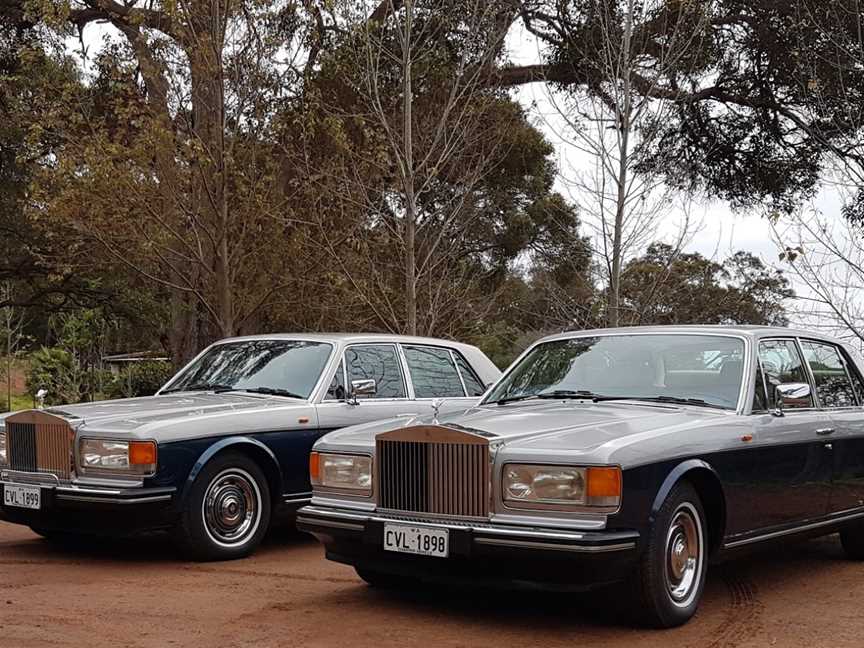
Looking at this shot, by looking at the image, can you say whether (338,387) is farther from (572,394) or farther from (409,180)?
(409,180)

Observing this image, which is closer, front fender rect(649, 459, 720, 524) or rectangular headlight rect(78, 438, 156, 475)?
front fender rect(649, 459, 720, 524)

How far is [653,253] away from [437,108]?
4.03 metres

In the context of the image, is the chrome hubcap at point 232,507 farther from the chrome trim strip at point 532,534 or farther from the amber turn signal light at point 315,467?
the chrome trim strip at point 532,534

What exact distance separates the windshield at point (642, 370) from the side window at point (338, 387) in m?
1.80

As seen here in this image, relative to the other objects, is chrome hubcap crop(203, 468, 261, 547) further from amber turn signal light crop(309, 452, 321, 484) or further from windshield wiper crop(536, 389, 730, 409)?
windshield wiper crop(536, 389, 730, 409)

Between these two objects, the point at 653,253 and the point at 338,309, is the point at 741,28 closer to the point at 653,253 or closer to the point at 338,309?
the point at 653,253

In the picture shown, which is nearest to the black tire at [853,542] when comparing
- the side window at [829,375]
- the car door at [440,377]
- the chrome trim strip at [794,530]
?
the chrome trim strip at [794,530]

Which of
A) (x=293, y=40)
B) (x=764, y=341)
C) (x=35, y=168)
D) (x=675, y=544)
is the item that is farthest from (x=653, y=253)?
(x=675, y=544)

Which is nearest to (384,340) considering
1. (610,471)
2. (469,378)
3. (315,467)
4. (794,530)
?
(469,378)

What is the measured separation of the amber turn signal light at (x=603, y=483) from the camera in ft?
17.6

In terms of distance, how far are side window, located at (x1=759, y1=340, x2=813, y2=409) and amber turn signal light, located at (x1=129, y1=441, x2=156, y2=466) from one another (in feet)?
13.2

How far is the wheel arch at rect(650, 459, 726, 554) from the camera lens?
19.2 ft

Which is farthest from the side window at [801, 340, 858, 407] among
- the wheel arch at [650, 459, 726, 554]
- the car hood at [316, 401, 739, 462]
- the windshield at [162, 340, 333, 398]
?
the windshield at [162, 340, 333, 398]

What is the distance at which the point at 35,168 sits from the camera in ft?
49.1
